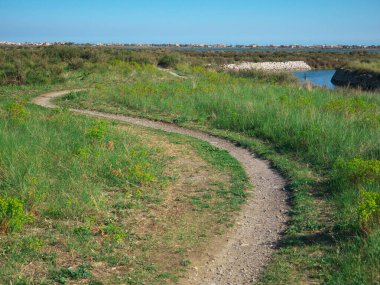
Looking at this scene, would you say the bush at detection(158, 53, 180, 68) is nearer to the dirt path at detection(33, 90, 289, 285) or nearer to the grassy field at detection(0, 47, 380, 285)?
the grassy field at detection(0, 47, 380, 285)

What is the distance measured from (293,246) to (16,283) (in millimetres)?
3114

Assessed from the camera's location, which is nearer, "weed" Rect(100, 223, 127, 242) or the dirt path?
the dirt path

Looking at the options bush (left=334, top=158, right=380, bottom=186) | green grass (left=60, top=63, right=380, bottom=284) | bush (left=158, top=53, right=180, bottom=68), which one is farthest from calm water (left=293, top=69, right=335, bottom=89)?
bush (left=334, top=158, right=380, bottom=186)

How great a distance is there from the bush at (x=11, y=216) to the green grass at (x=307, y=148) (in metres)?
3.01

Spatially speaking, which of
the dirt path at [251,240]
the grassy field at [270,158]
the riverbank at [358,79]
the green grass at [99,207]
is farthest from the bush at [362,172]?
the riverbank at [358,79]

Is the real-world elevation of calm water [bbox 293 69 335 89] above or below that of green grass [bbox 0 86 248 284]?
above

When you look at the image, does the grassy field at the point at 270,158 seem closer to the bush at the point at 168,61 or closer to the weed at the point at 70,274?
the weed at the point at 70,274

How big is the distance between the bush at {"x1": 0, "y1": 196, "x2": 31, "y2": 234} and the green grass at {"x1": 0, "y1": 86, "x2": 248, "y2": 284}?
1 centimetres

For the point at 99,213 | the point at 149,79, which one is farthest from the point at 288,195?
the point at 149,79

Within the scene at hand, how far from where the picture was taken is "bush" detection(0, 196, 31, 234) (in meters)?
5.66

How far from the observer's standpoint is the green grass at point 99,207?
201 inches

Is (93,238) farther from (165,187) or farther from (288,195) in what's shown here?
(288,195)

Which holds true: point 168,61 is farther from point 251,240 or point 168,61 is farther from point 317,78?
point 251,240

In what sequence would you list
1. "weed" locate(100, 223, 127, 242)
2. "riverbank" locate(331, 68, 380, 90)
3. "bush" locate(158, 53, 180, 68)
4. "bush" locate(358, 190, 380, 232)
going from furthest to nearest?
"bush" locate(158, 53, 180, 68)
"riverbank" locate(331, 68, 380, 90)
"weed" locate(100, 223, 127, 242)
"bush" locate(358, 190, 380, 232)
